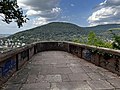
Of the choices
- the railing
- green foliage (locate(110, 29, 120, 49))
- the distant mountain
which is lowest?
the railing

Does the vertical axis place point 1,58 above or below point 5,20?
below

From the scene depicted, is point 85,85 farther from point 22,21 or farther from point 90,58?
point 22,21

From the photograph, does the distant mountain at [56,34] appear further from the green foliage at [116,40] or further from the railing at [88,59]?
the green foliage at [116,40]

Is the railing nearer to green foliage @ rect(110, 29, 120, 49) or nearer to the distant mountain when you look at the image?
green foliage @ rect(110, 29, 120, 49)

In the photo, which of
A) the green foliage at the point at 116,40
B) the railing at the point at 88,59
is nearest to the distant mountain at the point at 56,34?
the railing at the point at 88,59

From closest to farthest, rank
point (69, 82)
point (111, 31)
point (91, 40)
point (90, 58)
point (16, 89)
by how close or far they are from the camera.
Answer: point (16, 89) < point (69, 82) < point (111, 31) < point (90, 58) < point (91, 40)

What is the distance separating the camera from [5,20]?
9.52 metres

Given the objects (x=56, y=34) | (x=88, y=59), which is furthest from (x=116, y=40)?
(x=56, y=34)

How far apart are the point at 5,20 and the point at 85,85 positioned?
588 centimetres

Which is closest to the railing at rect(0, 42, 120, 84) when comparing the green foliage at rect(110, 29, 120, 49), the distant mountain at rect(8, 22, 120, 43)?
the green foliage at rect(110, 29, 120, 49)

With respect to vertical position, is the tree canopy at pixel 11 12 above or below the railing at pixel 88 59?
above

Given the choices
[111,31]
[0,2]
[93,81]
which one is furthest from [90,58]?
[0,2]

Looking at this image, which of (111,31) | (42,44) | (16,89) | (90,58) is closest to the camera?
(16,89)

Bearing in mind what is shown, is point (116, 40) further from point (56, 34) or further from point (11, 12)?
point (56, 34)
